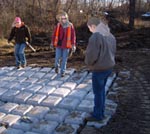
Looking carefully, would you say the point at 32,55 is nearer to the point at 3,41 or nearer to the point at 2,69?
the point at 2,69

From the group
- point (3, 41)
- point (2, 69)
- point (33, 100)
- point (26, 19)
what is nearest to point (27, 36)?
point (2, 69)

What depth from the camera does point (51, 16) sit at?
63.5 ft

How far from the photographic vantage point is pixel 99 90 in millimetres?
5141

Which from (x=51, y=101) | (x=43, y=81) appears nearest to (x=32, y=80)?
(x=43, y=81)

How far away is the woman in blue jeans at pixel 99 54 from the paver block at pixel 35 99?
1.49 m

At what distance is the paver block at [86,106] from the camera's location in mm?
5762

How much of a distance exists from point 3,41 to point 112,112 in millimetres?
10614

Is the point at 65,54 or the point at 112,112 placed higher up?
the point at 65,54

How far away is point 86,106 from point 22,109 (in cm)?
120

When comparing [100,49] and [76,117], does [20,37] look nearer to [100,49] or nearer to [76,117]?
[76,117]

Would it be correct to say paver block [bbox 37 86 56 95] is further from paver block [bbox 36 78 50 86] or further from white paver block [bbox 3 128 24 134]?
white paver block [bbox 3 128 24 134]

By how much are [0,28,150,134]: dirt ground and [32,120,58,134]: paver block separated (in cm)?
52

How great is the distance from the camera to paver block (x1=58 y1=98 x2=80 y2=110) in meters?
5.90

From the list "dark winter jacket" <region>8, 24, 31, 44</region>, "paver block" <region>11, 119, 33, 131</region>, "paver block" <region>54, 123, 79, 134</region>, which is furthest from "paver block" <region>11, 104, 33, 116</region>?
"dark winter jacket" <region>8, 24, 31, 44</region>
